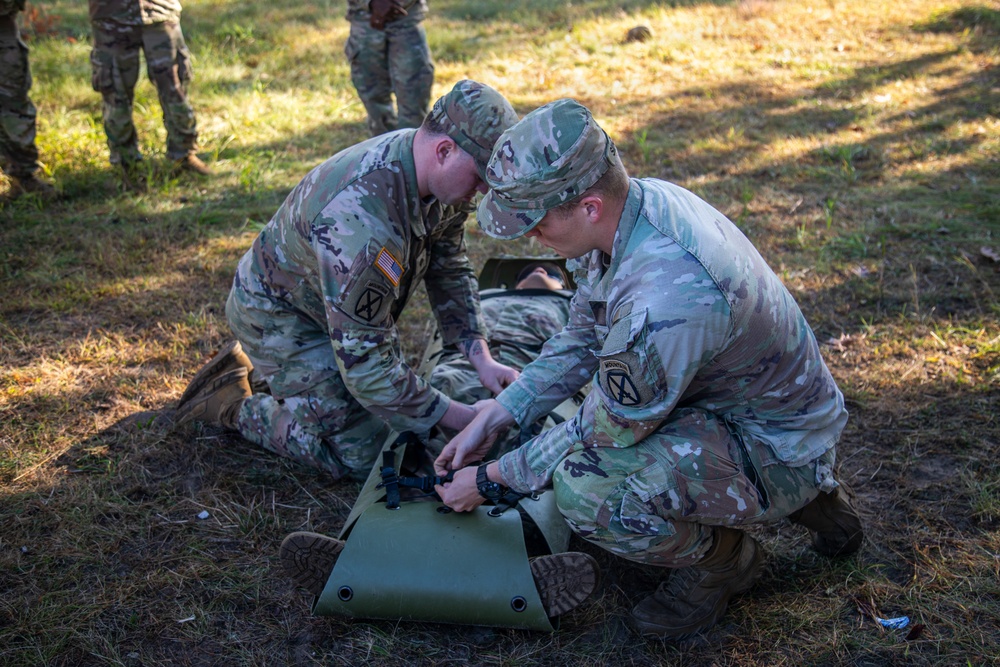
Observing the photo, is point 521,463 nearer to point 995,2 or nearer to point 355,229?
point 355,229

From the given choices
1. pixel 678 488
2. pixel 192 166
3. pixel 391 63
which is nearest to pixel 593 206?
pixel 678 488

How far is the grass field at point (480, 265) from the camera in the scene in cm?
256

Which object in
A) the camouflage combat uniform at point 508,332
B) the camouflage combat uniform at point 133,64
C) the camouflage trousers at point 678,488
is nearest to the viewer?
the camouflage trousers at point 678,488

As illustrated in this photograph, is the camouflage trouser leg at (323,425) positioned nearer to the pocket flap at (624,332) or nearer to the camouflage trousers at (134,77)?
the pocket flap at (624,332)

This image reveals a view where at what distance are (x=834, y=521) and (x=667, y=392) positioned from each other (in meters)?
1.01

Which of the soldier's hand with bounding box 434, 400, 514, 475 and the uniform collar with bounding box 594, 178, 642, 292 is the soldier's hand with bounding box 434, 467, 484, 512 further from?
the uniform collar with bounding box 594, 178, 642, 292

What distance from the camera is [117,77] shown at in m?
5.50

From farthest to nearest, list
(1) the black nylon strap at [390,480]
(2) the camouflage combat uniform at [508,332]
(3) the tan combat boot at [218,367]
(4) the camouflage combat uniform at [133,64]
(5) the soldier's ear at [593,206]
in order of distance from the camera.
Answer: (4) the camouflage combat uniform at [133,64]
(3) the tan combat boot at [218,367]
(2) the camouflage combat uniform at [508,332]
(1) the black nylon strap at [390,480]
(5) the soldier's ear at [593,206]

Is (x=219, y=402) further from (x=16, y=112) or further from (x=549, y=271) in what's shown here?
(x=16, y=112)

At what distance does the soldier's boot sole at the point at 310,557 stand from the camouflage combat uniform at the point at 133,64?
171 inches

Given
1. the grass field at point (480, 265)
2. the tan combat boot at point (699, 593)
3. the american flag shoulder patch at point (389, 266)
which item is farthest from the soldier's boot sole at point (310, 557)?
the tan combat boot at point (699, 593)

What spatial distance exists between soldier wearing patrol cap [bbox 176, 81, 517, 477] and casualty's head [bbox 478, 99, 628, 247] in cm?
49

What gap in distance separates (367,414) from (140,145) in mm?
4060

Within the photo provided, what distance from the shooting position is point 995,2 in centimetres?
966
